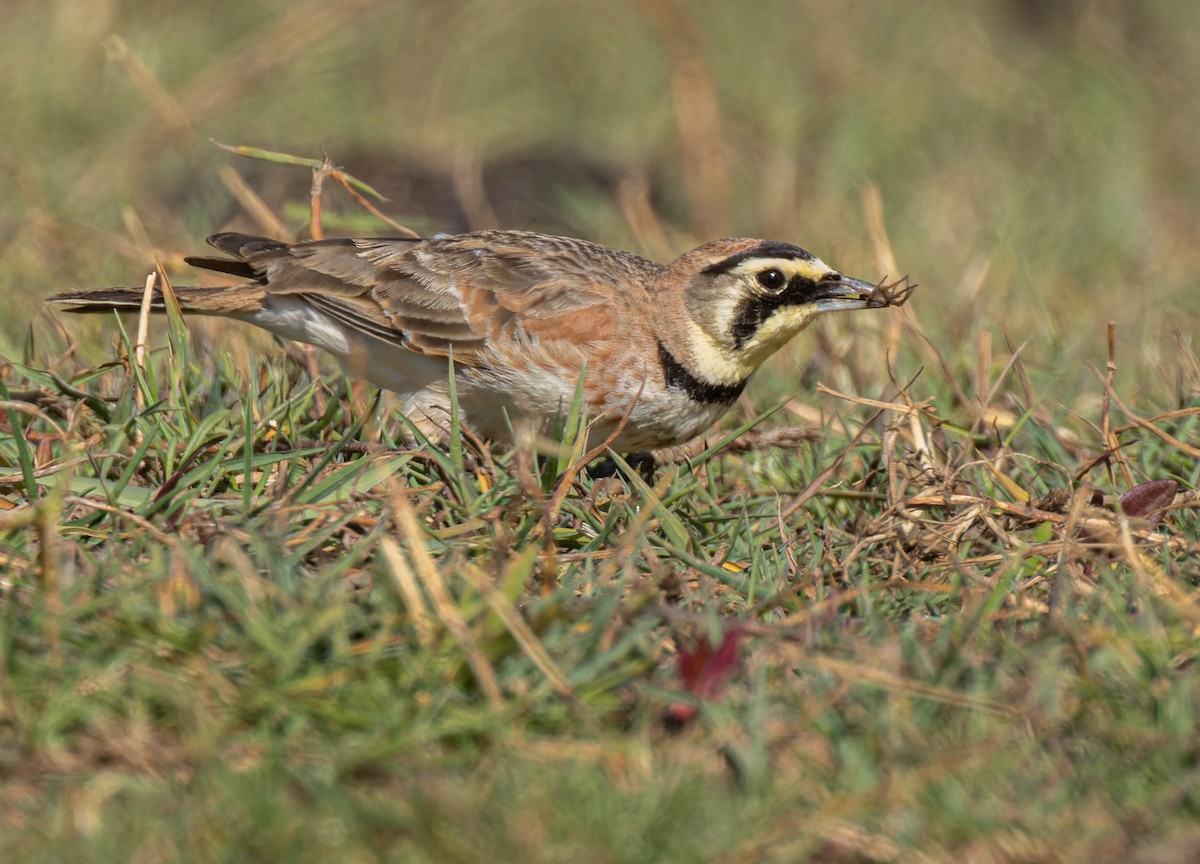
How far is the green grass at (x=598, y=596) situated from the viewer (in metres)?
2.95

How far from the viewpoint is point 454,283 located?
541 cm

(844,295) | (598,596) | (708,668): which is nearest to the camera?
(708,668)

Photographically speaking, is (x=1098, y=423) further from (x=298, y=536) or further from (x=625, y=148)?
(x=625, y=148)

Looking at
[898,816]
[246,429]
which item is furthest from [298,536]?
[898,816]

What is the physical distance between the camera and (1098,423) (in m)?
5.50

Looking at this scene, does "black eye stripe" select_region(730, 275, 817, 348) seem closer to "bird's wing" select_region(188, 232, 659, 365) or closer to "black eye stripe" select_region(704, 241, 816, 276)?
"black eye stripe" select_region(704, 241, 816, 276)

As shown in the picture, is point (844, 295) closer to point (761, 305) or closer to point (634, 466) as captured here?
point (761, 305)

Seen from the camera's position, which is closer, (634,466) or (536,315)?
(536,315)

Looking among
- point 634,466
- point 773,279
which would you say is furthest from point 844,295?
point 634,466

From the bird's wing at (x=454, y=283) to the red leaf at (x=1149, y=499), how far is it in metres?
1.74

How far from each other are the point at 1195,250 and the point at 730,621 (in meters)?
5.97

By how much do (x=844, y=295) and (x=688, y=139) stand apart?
411 centimetres

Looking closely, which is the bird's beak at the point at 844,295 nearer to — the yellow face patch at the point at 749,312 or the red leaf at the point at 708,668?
the yellow face patch at the point at 749,312

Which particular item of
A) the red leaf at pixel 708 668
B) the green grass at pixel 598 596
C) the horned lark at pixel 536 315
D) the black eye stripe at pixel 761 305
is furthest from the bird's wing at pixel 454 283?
the red leaf at pixel 708 668
